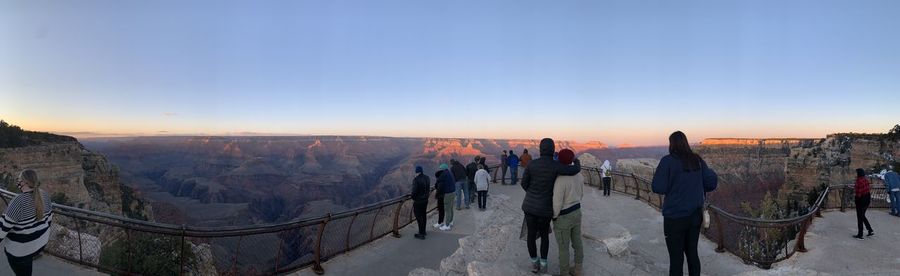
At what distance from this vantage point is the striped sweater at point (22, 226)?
3.94m

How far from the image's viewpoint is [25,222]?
13.1ft

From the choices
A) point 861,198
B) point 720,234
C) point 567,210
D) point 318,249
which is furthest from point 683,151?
point 861,198

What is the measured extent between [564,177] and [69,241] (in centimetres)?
1081

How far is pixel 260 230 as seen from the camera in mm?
5875

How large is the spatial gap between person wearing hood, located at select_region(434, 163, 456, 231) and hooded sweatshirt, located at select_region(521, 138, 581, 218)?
4173 mm

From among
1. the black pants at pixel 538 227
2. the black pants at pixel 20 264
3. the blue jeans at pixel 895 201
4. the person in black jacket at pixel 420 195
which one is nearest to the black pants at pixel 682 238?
the black pants at pixel 538 227

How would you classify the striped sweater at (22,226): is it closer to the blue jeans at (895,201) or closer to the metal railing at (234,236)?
the metal railing at (234,236)

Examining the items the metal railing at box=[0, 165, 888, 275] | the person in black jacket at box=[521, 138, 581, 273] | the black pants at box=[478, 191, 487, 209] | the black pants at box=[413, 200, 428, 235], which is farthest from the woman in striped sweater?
the black pants at box=[478, 191, 487, 209]

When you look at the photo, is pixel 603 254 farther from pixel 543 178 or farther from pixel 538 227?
pixel 543 178

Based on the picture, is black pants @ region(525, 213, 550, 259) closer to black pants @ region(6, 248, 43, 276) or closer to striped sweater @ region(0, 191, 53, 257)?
striped sweater @ region(0, 191, 53, 257)

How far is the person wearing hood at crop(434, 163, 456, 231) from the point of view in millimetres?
8992

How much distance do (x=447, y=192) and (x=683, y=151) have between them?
5.58 m

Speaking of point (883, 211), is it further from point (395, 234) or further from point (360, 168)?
point (360, 168)

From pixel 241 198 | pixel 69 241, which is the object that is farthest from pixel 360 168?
pixel 69 241
